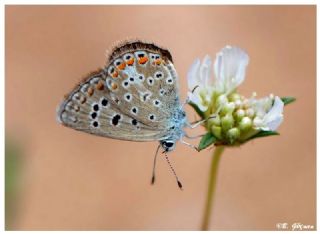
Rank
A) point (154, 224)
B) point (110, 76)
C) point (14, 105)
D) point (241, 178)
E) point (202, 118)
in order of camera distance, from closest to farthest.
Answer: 1. point (110, 76)
2. point (202, 118)
3. point (154, 224)
4. point (241, 178)
5. point (14, 105)

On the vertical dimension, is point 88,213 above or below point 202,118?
below

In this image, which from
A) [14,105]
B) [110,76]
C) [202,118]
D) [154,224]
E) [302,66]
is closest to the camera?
[110,76]

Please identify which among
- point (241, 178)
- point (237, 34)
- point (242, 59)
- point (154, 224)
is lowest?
point (154, 224)

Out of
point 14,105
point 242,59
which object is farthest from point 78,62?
point 242,59

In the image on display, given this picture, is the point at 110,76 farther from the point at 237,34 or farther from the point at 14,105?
the point at 237,34

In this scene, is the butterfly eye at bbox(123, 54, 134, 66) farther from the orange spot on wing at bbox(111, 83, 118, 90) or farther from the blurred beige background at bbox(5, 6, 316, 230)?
the blurred beige background at bbox(5, 6, 316, 230)

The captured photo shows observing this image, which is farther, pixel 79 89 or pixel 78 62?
pixel 78 62

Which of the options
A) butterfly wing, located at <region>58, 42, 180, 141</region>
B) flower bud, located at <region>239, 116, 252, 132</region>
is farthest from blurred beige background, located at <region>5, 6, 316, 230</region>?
flower bud, located at <region>239, 116, 252, 132</region>
